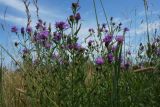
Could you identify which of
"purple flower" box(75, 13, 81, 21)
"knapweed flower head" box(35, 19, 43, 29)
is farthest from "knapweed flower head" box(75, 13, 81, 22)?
"knapweed flower head" box(35, 19, 43, 29)

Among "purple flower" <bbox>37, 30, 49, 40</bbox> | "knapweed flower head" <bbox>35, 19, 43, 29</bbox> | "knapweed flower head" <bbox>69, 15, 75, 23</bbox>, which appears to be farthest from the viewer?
"knapweed flower head" <bbox>35, 19, 43, 29</bbox>

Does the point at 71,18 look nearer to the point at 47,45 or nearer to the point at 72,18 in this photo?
the point at 72,18

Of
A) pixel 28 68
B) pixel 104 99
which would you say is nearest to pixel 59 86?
pixel 104 99

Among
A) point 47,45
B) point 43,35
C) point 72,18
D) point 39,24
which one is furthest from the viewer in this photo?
point 39,24

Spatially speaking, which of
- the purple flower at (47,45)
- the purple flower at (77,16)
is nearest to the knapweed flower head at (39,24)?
the purple flower at (47,45)

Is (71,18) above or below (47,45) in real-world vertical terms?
above

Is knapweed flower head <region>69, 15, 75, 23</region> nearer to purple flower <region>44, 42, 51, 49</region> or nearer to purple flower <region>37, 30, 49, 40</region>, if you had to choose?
purple flower <region>44, 42, 51, 49</region>

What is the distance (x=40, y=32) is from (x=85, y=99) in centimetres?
94

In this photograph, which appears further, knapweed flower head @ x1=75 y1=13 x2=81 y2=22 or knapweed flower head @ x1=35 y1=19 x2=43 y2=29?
knapweed flower head @ x1=35 y1=19 x2=43 y2=29

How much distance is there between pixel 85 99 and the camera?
7.82 ft

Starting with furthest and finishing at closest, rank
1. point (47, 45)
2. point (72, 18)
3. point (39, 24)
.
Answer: point (39, 24)
point (47, 45)
point (72, 18)

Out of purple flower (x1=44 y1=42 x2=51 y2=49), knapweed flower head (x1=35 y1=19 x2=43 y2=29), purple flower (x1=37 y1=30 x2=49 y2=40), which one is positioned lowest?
purple flower (x1=44 y1=42 x2=51 y2=49)

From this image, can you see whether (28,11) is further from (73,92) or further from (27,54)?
(73,92)

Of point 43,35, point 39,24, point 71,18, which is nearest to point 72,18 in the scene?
point 71,18
